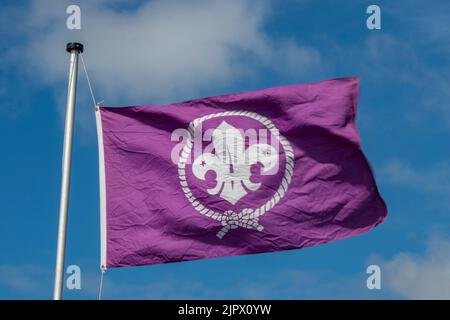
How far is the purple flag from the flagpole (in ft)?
3.55

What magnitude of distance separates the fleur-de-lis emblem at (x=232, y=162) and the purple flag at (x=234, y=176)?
0.8 inches

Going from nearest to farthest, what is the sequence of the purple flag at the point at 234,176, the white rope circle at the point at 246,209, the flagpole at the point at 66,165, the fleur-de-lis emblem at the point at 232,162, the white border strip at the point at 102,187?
1. the flagpole at the point at 66,165
2. the white border strip at the point at 102,187
3. the purple flag at the point at 234,176
4. the white rope circle at the point at 246,209
5. the fleur-de-lis emblem at the point at 232,162

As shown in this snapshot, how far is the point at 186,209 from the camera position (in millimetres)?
28281

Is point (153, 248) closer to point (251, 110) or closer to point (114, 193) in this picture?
point (114, 193)

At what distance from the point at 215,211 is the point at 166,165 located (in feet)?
4.43

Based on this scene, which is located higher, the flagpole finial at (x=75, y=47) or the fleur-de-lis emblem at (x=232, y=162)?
the flagpole finial at (x=75, y=47)

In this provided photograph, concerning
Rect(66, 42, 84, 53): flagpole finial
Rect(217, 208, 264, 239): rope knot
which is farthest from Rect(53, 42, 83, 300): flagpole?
Rect(217, 208, 264, 239): rope knot

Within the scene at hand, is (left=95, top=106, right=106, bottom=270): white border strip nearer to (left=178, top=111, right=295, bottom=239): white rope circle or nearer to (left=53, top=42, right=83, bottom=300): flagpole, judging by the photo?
(left=53, top=42, right=83, bottom=300): flagpole

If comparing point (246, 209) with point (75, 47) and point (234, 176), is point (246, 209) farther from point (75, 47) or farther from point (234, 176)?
point (75, 47)

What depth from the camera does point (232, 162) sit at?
28.7 m

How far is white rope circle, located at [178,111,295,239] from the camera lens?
28094 millimetres

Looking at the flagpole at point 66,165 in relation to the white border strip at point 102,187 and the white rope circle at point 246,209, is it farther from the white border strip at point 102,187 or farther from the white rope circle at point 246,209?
the white rope circle at point 246,209

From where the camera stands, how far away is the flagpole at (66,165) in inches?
1030

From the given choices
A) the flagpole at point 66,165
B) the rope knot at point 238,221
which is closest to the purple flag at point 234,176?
the rope knot at point 238,221
